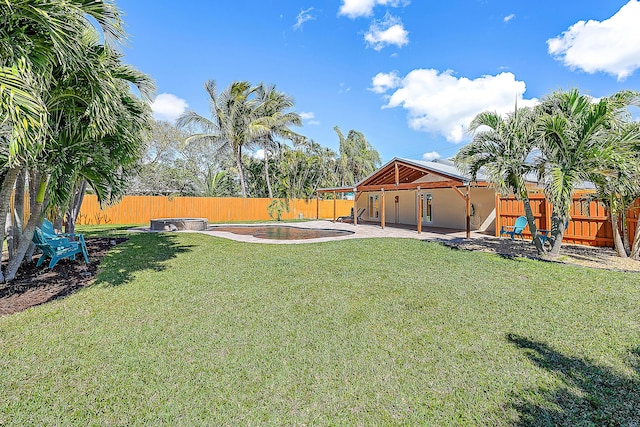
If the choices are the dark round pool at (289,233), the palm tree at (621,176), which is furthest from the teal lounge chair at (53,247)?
the palm tree at (621,176)

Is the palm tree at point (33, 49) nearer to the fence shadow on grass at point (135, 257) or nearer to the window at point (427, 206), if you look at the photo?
the fence shadow on grass at point (135, 257)

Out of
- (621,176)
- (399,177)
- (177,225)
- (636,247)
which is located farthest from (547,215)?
(177,225)

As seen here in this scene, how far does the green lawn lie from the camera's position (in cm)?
251

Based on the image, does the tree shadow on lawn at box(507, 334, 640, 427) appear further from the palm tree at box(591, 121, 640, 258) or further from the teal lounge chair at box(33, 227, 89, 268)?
the teal lounge chair at box(33, 227, 89, 268)

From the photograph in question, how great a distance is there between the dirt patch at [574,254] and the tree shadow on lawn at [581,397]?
5.31m

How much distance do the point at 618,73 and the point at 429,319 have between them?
65.0 ft

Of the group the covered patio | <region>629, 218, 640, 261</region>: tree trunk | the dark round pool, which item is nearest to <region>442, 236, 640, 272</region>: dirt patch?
<region>629, 218, 640, 261</region>: tree trunk

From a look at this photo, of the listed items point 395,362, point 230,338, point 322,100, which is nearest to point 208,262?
point 230,338

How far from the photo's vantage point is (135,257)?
8.04 metres

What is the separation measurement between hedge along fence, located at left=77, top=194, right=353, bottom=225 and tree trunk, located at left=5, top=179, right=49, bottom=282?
1242cm

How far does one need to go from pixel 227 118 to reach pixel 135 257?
58.9 feet

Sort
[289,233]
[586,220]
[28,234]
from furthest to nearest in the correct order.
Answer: [289,233] < [586,220] < [28,234]

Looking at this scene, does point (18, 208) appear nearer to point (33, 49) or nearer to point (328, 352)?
point (33, 49)

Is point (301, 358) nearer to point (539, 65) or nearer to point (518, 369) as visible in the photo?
point (518, 369)
